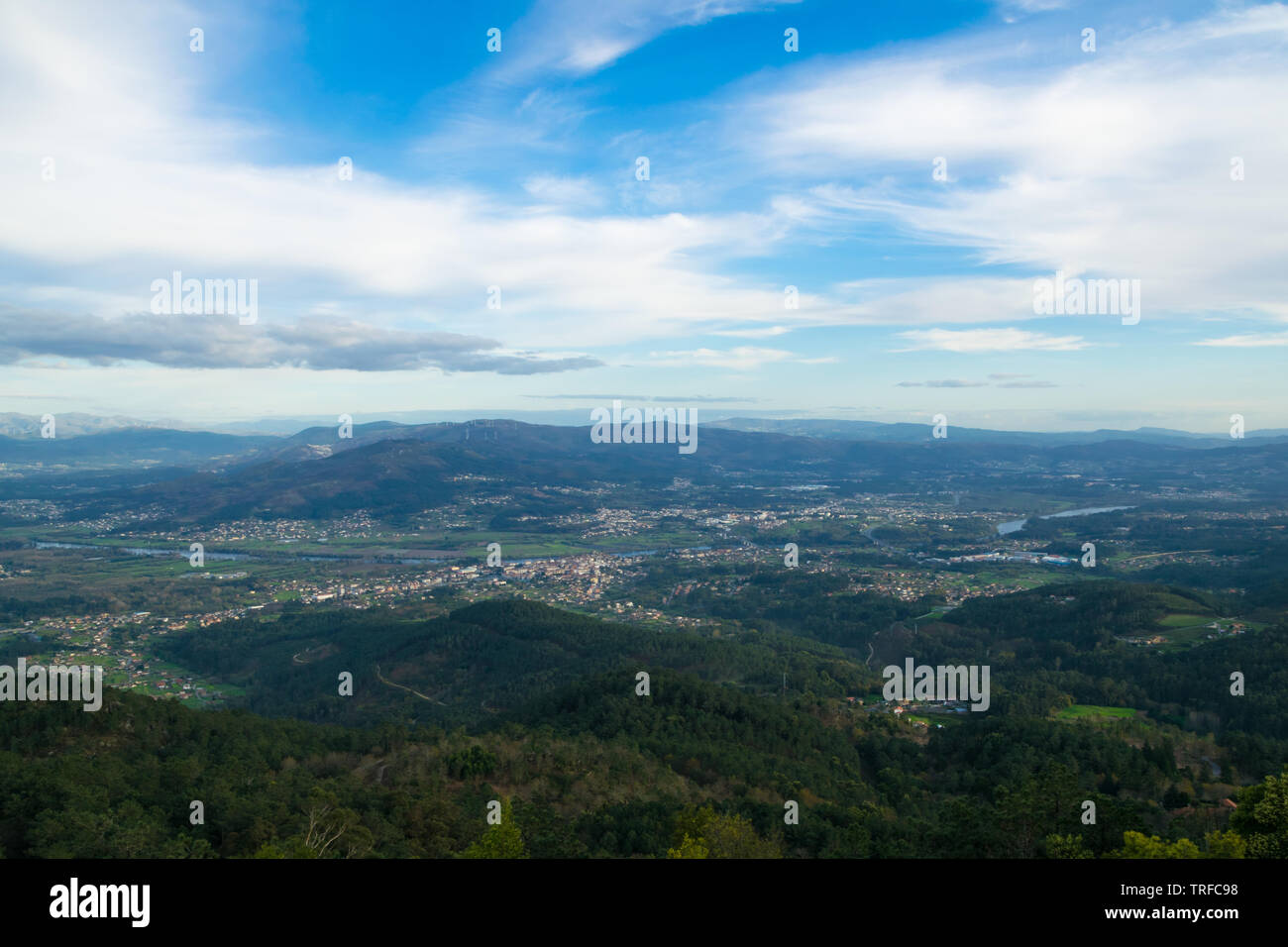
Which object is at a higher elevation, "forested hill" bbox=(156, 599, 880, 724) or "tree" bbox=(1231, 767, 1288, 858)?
"tree" bbox=(1231, 767, 1288, 858)

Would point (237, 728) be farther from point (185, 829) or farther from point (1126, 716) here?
point (1126, 716)

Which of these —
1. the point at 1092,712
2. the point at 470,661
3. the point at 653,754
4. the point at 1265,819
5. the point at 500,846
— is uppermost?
the point at 1265,819

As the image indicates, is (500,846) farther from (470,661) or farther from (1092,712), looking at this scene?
(1092,712)

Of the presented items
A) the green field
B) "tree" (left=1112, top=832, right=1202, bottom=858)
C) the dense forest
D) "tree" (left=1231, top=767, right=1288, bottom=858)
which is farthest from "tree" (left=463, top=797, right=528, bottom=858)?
the green field

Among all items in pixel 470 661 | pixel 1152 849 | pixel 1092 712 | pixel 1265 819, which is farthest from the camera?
pixel 470 661

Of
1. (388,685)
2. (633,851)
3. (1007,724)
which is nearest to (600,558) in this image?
(388,685)

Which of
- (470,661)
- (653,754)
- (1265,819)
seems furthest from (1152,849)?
(470,661)

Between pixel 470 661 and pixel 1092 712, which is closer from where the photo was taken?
pixel 1092 712

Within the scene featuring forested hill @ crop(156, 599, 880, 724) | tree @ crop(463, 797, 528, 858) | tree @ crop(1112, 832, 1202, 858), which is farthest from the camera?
forested hill @ crop(156, 599, 880, 724)

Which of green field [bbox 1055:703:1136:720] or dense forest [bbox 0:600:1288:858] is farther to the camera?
green field [bbox 1055:703:1136:720]

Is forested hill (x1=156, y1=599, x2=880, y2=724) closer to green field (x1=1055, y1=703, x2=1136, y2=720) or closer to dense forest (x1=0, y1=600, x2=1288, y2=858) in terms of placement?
dense forest (x1=0, y1=600, x2=1288, y2=858)
